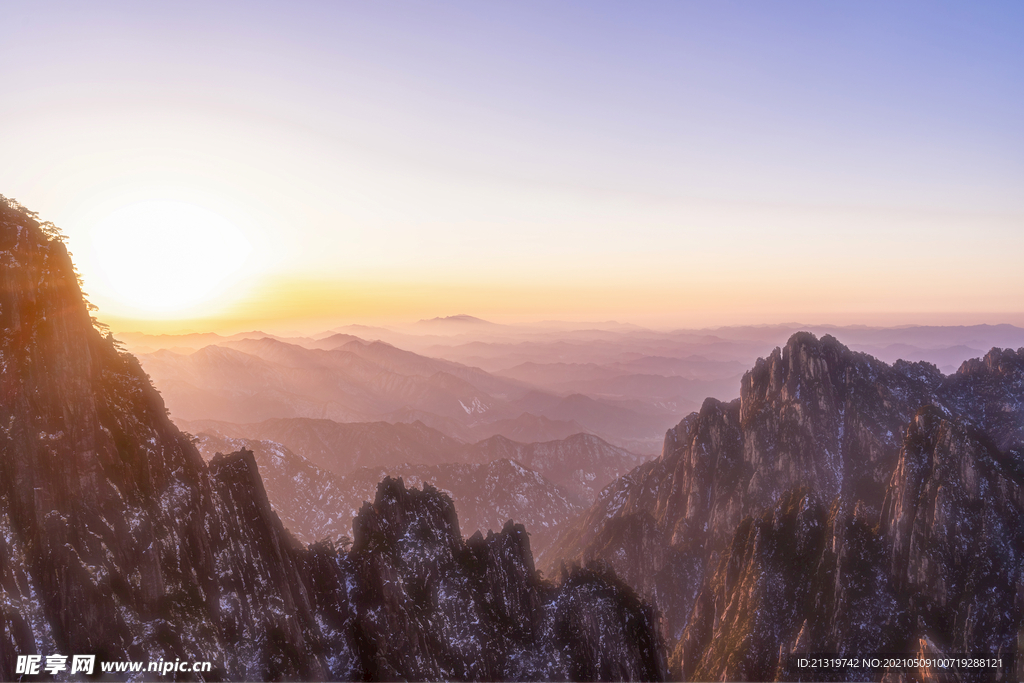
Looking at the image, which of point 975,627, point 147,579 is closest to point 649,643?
point 975,627

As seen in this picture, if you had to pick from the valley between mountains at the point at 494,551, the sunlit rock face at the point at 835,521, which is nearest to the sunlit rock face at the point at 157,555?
the valley between mountains at the point at 494,551

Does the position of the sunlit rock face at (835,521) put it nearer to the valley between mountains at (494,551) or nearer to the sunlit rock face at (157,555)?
the valley between mountains at (494,551)

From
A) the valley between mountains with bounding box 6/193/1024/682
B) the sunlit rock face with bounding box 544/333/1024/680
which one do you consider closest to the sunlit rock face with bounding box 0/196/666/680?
the valley between mountains with bounding box 6/193/1024/682

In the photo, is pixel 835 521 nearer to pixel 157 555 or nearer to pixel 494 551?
pixel 494 551

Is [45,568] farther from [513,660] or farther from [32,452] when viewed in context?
[513,660]

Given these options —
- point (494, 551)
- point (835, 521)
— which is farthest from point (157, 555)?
point (835, 521)
